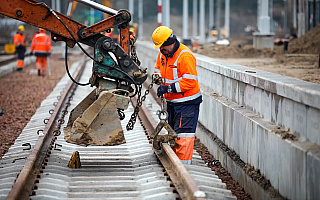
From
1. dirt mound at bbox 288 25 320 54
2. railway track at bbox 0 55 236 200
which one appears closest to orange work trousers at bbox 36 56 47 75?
dirt mound at bbox 288 25 320 54

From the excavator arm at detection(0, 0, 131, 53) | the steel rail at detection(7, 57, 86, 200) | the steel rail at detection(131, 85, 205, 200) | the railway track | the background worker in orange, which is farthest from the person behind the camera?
the background worker in orange

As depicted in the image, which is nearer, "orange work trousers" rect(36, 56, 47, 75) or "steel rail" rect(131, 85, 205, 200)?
"steel rail" rect(131, 85, 205, 200)

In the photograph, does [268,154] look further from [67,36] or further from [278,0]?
[278,0]

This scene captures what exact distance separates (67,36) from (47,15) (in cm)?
37

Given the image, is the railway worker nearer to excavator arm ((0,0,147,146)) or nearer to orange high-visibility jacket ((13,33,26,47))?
excavator arm ((0,0,147,146))

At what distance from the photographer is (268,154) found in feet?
19.6

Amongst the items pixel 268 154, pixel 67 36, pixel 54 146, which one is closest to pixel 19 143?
pixel 54 146

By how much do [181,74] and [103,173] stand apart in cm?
165

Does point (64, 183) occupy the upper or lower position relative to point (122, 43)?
lower

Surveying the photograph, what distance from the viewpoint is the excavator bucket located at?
690 centimetres

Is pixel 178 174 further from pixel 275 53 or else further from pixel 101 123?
pixel 275 53

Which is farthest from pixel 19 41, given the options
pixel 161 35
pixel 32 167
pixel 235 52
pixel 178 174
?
pixel 178 174

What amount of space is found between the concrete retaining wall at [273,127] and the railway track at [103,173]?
0.56 metres

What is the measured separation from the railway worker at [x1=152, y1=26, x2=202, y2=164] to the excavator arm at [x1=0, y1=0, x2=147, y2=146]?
1.22 feet
